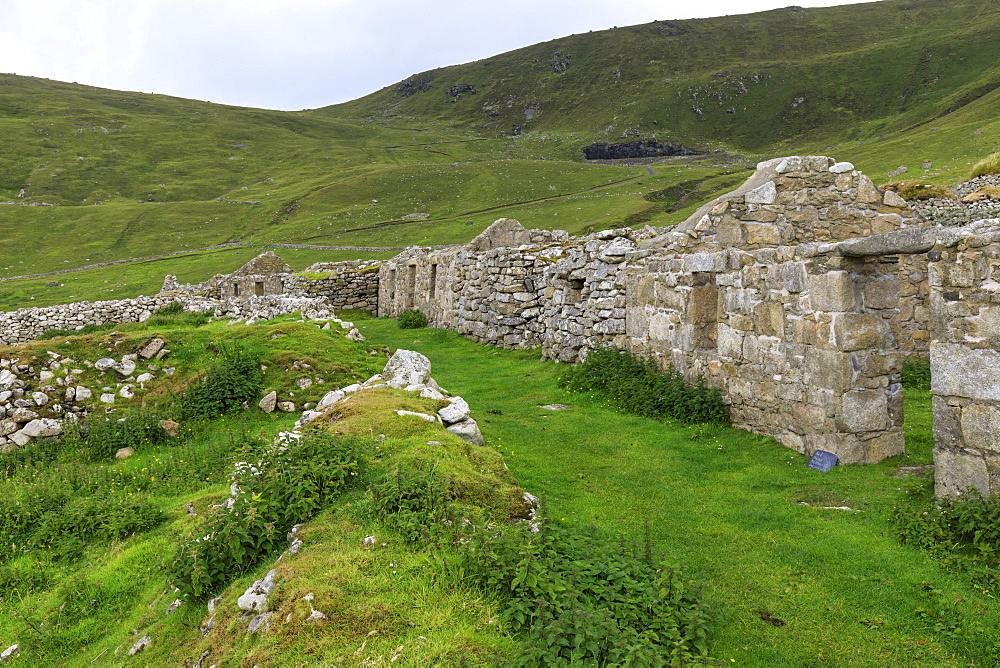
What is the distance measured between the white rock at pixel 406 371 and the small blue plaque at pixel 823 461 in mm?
6050

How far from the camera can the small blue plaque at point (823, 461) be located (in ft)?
25.4

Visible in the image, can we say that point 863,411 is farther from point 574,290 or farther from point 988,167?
point 988,167

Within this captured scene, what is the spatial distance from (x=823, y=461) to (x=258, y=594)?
23.6ft

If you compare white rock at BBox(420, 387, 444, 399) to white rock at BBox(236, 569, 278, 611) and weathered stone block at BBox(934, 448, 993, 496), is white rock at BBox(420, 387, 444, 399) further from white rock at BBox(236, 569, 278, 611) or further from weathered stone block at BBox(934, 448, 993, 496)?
weathered stone block at BBox(934, 448, 993, 496)

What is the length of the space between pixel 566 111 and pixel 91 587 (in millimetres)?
200142

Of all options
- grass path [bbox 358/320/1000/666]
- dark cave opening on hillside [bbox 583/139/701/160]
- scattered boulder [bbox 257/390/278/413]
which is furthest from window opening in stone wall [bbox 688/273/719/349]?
dark cave opening on hillside [bbox 583/139/701/160]

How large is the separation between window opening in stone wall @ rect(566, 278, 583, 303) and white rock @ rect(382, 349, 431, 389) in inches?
222

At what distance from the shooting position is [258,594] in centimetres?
421

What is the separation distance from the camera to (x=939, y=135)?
6156 cm

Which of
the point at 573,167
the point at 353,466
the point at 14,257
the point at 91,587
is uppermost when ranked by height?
the point at 573,167

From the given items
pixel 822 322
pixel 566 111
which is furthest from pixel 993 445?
pixel 566 111

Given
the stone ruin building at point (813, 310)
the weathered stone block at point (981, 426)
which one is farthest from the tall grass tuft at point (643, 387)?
the weathered stone block at point (981, 426)

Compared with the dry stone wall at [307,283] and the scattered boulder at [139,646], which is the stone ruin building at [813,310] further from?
the dry stone wall at [307,283]

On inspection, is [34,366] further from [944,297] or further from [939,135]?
[939,135]
